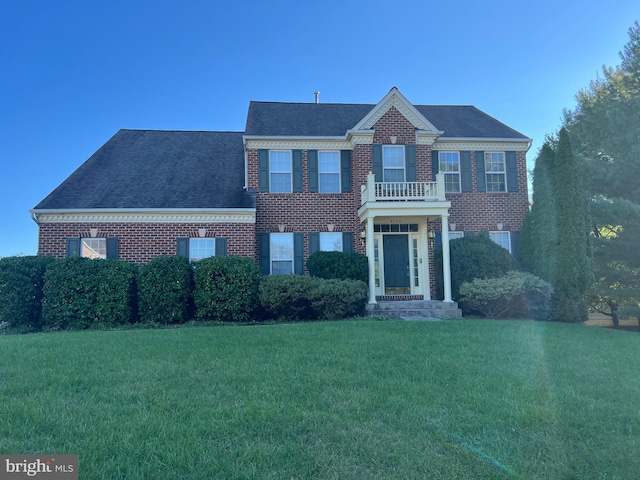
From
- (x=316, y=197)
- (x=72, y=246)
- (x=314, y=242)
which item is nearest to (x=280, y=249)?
(x=314, y=242)

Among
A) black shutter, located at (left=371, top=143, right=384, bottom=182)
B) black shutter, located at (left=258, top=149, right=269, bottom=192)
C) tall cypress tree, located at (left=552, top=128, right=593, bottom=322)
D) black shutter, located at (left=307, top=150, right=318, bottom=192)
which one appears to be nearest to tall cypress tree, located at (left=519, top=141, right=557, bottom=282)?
tall cypress tree, located at (left=552, top=128, right=593, bottom=322)

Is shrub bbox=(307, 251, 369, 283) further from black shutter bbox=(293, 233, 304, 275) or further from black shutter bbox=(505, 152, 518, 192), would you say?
black shutter bbox=(505, 152, 518, 192)

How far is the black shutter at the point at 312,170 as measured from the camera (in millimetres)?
15055

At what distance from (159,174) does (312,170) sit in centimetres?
558

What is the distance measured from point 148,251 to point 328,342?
8.85 m

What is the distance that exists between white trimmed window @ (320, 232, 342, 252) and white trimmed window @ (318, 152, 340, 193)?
153cm

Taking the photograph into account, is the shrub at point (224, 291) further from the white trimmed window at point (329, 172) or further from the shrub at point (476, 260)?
the shrub at point (476, 260)

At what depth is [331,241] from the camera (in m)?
14.9

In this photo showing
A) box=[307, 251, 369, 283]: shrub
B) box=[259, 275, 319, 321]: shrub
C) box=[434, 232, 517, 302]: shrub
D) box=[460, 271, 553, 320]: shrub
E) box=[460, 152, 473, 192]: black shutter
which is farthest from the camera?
box=[460, 152, 473, 192]: black shutter

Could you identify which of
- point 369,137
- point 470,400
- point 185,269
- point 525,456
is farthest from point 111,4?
point 525,456

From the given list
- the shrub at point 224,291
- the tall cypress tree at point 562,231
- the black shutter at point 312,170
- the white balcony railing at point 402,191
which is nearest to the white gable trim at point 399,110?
the black shutter at point 312,170

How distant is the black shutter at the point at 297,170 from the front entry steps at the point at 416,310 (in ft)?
16.1

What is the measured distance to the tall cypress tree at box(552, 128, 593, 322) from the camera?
12.6m

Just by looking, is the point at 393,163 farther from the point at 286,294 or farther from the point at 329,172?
the point at 286,294
